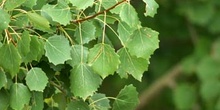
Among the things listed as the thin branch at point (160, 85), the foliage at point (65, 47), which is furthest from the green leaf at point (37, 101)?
the thin branch at point (160, 85)

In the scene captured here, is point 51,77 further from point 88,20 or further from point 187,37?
point 187,37

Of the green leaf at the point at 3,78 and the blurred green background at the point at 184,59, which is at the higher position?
the blurred green background at the point at 184,59

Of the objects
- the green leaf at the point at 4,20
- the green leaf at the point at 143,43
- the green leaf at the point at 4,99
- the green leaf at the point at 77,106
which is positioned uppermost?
the green leaf at the point at 143,43

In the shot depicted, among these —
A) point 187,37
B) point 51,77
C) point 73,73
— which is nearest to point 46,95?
point 51,77

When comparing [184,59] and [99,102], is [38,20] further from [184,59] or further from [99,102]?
[184,59]

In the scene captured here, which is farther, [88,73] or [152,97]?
[152,97]

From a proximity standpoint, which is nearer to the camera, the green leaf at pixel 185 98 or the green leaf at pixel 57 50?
the green leaf at pixel 57 50

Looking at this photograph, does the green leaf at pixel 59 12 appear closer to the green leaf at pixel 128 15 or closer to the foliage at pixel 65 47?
the foliage at pixel 65 47

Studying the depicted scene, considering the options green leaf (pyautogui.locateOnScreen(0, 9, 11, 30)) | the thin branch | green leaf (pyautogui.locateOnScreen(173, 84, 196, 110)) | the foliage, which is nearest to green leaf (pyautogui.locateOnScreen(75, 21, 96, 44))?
the foliage
